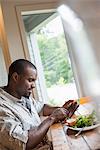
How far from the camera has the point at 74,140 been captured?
1.36 m

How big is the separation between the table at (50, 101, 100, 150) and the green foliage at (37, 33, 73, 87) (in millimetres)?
1648

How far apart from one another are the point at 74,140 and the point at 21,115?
382mm

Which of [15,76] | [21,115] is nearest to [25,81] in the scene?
[15,76]

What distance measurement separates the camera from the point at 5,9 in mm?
2824

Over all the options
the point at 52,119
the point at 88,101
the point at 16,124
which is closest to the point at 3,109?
the point at 16,124

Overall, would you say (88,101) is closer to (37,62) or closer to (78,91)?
(78,91)

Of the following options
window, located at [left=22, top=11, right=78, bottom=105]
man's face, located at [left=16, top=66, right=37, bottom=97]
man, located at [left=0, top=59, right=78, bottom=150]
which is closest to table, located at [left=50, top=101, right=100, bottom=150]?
man, located at [left=0, top=59, right=78, bottom=150]

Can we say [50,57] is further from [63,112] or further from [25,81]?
[63,112]

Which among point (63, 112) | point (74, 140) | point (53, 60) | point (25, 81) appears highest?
point (53, 60)

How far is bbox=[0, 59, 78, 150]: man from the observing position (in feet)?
4.52

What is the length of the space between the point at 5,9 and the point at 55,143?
6.22ft

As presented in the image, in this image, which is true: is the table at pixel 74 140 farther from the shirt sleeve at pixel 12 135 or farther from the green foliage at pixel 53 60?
the green foliage at pixel 53 60

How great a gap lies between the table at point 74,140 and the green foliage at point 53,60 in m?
Answer: 1.65

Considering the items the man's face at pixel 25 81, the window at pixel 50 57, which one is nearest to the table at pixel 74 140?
the man's face at pixel 25 81
